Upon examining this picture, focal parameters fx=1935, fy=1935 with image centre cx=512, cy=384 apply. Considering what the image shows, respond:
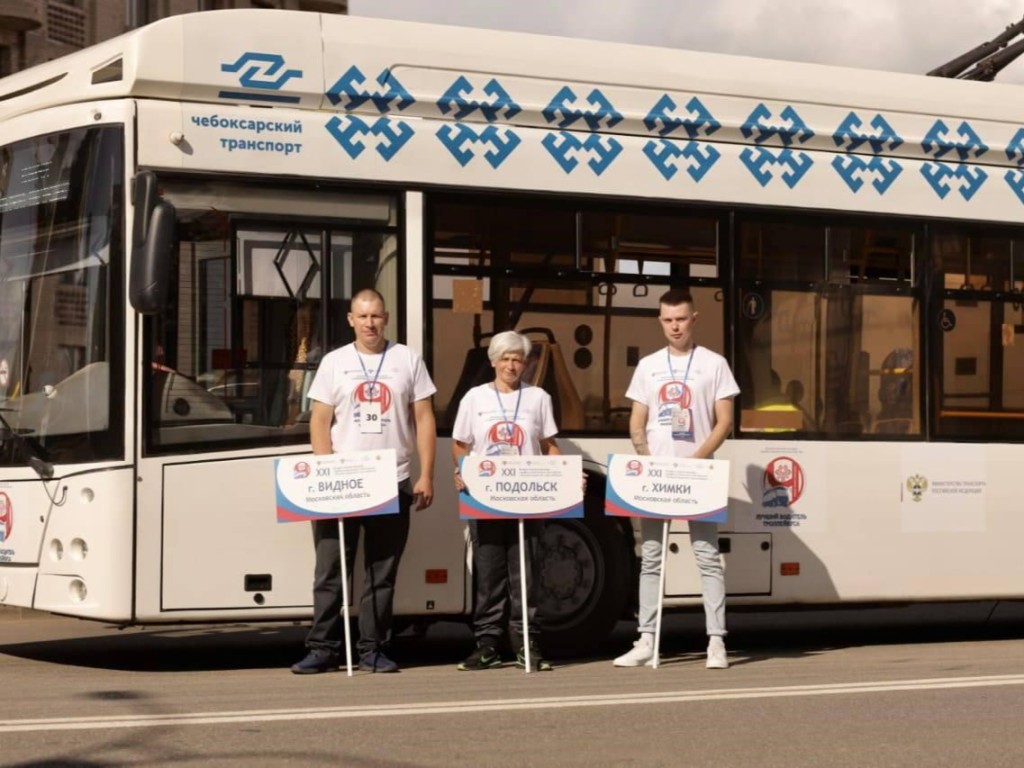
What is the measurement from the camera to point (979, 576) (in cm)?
1191

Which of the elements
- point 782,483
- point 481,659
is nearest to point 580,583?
point 481,659

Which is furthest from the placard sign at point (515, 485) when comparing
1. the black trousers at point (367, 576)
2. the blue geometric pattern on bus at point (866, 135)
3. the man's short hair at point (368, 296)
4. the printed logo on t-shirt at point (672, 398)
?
the blue geometric pattern on bus at point (866, 135)

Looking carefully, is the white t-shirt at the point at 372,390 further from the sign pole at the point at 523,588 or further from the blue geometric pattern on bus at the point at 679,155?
the blue geometric pattern on bus at the point at 679,155

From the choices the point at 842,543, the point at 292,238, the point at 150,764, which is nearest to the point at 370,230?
the point at 292,238

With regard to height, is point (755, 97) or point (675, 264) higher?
point (755, 97)

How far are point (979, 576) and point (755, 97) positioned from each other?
10.7 feet

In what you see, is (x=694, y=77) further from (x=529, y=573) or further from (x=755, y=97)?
(x=529, y=573)

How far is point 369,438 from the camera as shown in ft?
32.4

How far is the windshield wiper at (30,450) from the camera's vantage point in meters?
9.84

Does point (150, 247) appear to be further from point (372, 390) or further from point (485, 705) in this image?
point (485, 705)

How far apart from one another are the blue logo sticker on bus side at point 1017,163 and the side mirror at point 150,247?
5.54m

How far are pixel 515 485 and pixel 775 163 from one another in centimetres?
280

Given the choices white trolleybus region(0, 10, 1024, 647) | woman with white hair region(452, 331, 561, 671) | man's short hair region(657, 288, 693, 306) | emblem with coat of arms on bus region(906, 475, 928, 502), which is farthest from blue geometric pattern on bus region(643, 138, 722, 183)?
emblem with coat of arms on bus region(906, 475, 928, 502)

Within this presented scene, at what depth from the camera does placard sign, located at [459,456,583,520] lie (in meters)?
10.0
